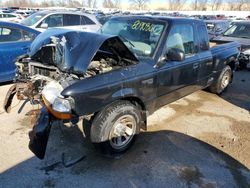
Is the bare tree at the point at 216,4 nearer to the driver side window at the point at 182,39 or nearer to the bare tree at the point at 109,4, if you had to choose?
the bare tree at the point at 109,4

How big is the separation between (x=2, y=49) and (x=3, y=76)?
0.60m

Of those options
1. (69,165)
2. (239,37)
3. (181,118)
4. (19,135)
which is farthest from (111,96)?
(239,37)

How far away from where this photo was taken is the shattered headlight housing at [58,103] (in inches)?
124

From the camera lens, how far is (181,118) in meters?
5.27

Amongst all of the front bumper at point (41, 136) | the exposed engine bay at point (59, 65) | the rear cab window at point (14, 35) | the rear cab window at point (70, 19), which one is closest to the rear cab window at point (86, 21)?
the rear cab window at point (70, 19)

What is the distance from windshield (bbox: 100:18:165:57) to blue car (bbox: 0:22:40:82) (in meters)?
2.62

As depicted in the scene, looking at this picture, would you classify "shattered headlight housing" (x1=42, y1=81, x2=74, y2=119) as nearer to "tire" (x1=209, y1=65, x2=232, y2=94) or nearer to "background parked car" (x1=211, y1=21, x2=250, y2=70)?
"tire" (x1=209, y1=65, x2=232, y2=94)

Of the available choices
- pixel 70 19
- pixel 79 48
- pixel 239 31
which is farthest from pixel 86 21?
pixel 79 48

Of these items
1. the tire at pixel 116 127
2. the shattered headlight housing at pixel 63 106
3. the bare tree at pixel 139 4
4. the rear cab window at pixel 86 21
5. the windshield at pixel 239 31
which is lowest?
the tire at pixel 116 127

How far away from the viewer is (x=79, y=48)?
3.64m

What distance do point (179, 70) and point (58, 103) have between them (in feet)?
7.44

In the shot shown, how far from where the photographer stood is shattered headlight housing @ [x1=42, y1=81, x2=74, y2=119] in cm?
316

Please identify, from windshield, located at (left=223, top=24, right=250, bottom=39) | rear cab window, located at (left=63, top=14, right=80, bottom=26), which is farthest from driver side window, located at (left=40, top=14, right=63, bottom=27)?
windshield, located at (left=223, top=24, right=250, bottom=39)

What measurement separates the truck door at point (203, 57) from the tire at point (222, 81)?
920 millimetres
